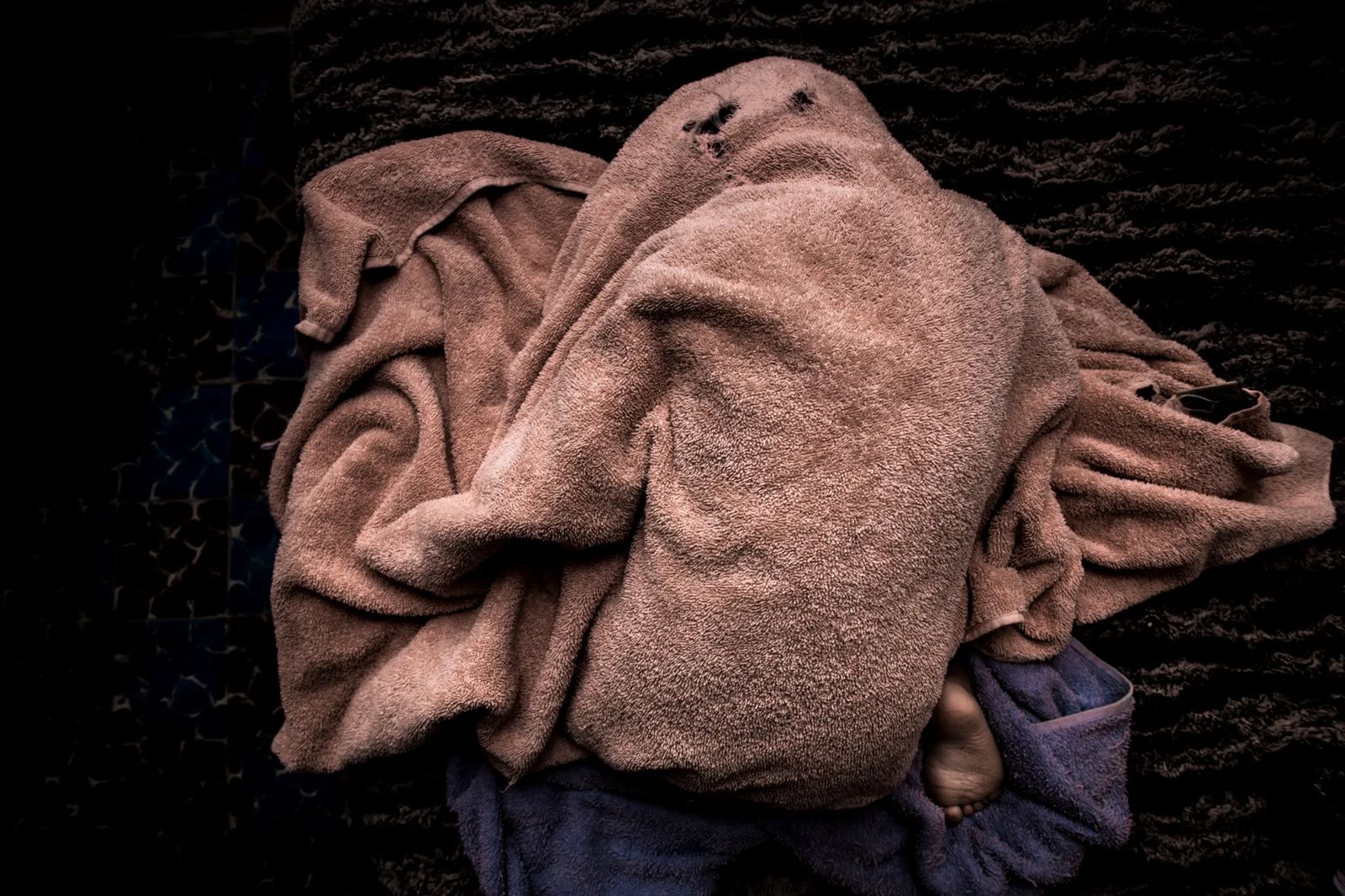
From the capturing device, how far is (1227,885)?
0.83 metres

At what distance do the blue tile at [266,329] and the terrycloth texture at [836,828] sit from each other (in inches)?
27.0

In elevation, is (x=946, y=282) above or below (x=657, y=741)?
above

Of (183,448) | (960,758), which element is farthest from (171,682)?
(960,758)

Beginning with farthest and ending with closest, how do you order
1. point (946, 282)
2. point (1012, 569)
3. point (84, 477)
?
1. point (84, 477)
2. point (1012, 569)
3. point (946, 282)

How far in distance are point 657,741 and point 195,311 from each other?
0.96m

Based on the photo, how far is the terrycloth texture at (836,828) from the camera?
74cm

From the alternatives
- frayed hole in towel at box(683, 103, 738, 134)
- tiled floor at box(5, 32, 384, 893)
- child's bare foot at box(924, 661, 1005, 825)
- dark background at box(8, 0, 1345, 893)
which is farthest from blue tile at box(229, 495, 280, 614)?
child's bare foot at box(924, 661, 1005, 825)

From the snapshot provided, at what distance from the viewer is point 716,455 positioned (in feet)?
2.04

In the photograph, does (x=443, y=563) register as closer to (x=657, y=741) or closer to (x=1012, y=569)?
(x=657, y=741)

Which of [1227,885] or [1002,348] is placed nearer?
[1002,348]

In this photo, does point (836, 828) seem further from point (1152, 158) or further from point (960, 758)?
point (1152, 158)

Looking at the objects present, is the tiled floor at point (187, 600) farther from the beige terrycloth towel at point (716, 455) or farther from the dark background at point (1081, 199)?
the beige terrycloth towel at point (716, 455)

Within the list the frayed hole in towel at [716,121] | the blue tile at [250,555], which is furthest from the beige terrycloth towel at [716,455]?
the blue tile at [250,555]

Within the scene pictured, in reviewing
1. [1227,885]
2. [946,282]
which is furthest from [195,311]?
[1227,885]
